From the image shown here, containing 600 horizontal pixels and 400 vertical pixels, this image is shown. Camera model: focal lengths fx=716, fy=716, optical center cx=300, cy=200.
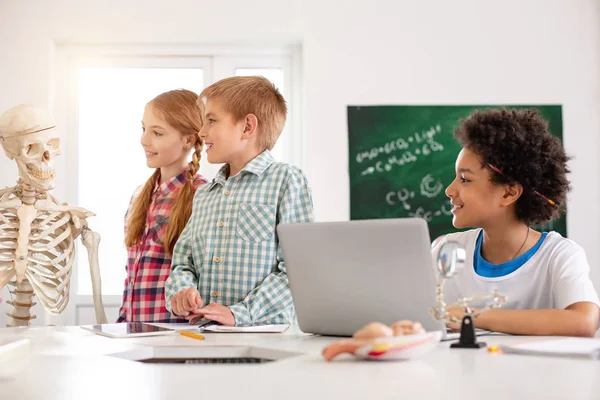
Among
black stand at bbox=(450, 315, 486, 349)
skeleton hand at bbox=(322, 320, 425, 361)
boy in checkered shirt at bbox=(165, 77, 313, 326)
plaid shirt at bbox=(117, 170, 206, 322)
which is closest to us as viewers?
Result: skeleton hand at bbox=(322, 320, 425, 361)

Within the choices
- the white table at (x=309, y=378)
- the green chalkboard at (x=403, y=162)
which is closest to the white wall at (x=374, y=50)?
the green chalkboard at (x=403, y=162)

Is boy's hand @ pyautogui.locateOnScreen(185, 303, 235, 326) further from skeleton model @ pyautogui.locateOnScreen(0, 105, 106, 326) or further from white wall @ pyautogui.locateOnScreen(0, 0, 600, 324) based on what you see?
white wall @ pyautogui.locateOnScreen(0, 0, 600, 324)

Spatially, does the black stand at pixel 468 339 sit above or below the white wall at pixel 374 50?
below

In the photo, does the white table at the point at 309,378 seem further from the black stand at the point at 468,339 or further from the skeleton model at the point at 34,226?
the skeleton model at the point at 34,226

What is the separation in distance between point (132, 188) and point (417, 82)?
1684mm

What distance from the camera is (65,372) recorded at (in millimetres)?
1010

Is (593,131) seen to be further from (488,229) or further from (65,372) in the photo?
(65,372)

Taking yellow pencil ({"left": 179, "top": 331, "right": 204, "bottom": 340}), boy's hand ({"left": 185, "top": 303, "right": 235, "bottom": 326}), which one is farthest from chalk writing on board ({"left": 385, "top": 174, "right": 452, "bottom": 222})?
yellow pencil ({"left": 179, "top": 331, "right": 204, "bottom": 340})

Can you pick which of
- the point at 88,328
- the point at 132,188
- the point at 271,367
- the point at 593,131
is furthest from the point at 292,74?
the point at 271,367

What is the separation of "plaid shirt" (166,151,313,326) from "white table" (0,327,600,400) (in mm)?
662

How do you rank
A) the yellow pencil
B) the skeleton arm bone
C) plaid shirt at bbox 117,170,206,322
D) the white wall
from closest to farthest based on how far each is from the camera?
the yellow pencil → plaid shirt at bbox 117,170,206,322 → the skeleton arm bone → the white wall

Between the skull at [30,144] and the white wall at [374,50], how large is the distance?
1.37 meters

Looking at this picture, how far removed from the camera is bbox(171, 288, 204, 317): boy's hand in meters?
1.72

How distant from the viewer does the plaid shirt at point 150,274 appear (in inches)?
90.4
